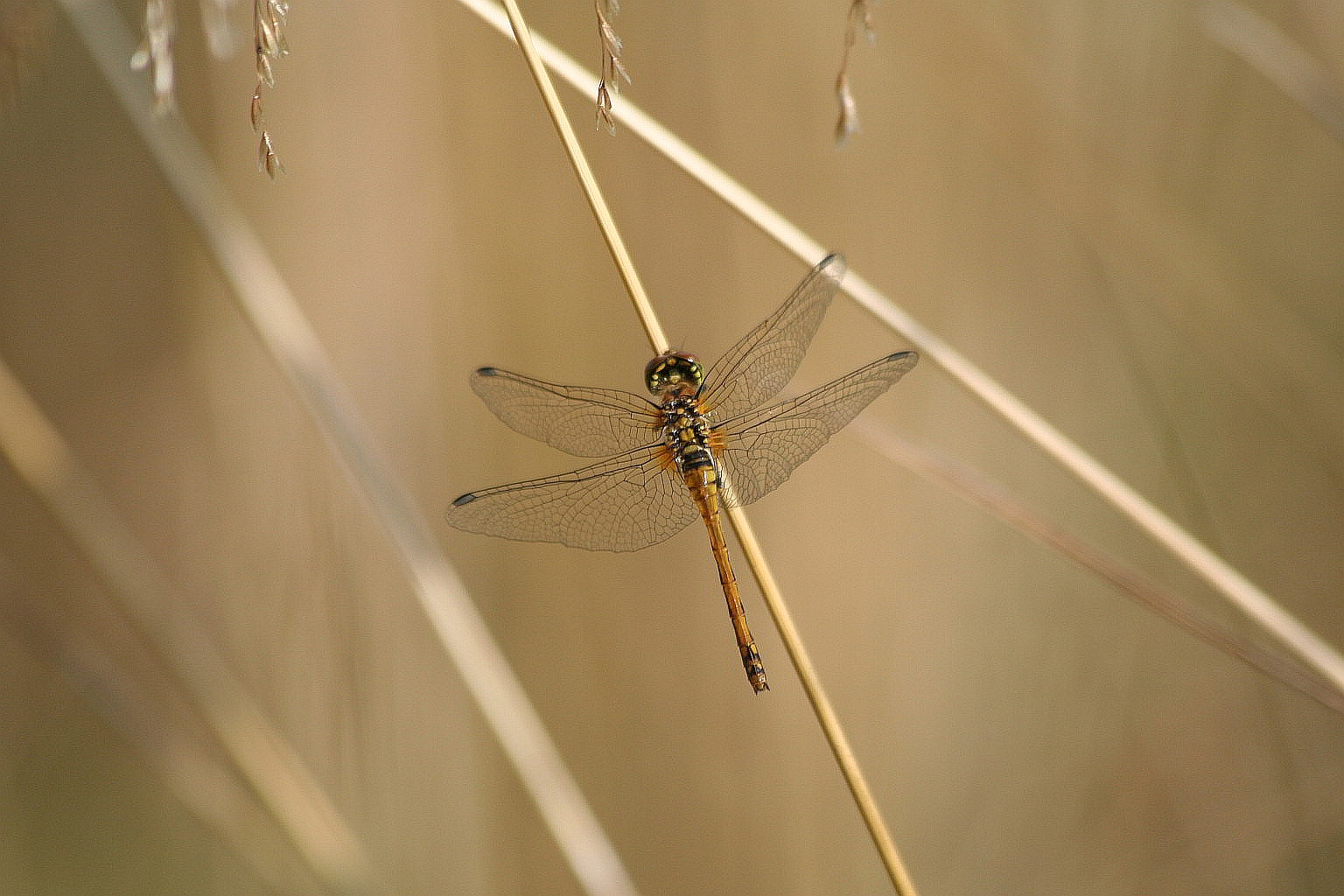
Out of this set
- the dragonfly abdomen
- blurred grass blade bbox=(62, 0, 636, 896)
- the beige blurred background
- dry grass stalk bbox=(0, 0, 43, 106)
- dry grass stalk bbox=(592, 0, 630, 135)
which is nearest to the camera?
dry grass stalk bbox=(592, 0, 630, 135)

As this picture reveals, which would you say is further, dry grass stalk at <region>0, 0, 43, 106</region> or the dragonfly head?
the dragonfly head

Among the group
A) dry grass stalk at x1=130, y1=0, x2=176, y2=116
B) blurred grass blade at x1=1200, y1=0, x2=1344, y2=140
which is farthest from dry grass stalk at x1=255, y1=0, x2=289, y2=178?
blurred grass blade at x1=1200, y1=0, x2=1344, y2=140

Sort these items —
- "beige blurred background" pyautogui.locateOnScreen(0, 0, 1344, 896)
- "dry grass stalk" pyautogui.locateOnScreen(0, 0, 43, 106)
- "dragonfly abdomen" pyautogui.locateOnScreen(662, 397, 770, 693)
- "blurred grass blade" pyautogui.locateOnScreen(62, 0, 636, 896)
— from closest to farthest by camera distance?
"dry grass stalk" pyautogui.locateOnScreen(0, 0, 43, 106), "blurred grass blade" pyautogui.locateOnScreen(62, 0, 636, 896), "dragonfly abdomen" pyautogui.locateOnScreen(662, 397, 770, 693), "beige blurred background" pyautogui.locateOnScreen(0, 0, 1344, 896)

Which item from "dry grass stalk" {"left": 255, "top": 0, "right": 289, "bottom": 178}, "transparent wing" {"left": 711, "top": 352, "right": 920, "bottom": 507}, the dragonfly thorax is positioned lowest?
"transparent wing" {"left": 711, "top": 352, "right": 920, "bottom": 507}

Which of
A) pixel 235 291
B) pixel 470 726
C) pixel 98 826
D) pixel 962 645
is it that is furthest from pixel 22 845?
pixel 962 645

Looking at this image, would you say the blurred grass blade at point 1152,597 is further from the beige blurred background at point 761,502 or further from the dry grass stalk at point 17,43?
the dry grass stalk at point 17,43

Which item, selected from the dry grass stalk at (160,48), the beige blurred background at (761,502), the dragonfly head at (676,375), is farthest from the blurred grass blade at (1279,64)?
the dry grass stalk at (160,48)

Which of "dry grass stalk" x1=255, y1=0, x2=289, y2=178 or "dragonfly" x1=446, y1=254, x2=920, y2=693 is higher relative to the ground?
"dry grass stalk" x1=255, y1=0, x2=289, y2=178

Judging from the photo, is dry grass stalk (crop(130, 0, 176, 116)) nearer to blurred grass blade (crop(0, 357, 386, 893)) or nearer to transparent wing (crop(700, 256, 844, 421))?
blurred grass blade (crop(0, 357, 386, 893))
